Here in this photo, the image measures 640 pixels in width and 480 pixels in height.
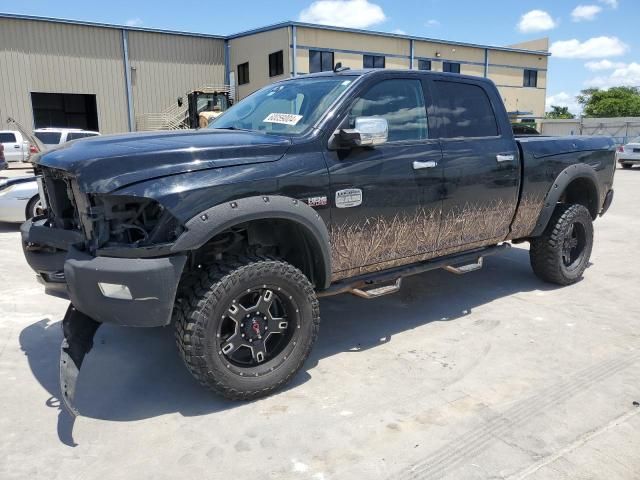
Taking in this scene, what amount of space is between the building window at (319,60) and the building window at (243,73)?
13.0 feet

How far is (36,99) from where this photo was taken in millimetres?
35344

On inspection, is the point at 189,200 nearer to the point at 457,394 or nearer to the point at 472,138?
the point at 457,394

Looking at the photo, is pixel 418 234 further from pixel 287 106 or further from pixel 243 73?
pixel 243 73

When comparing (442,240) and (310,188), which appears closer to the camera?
(310,188)

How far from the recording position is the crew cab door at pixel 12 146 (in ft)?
Answer: 73.5

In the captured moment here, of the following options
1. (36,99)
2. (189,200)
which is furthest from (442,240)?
(36,99)

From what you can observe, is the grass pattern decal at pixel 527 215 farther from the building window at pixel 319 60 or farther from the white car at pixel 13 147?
the building window at pixel 319 60

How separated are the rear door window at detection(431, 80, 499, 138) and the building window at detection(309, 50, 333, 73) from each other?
2706cm

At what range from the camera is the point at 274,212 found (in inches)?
127

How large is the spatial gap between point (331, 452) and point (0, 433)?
1.78 m

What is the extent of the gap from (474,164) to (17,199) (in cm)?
683

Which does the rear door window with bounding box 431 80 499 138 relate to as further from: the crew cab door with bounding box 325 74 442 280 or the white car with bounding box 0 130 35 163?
the white car with bounding box 0 130 35 163

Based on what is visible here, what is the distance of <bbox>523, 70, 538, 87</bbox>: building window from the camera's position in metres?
42.3

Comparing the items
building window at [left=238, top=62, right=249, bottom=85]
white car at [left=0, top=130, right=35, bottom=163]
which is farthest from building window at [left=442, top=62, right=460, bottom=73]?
white car at [left=0, top=130, right=35, bottom=163]
